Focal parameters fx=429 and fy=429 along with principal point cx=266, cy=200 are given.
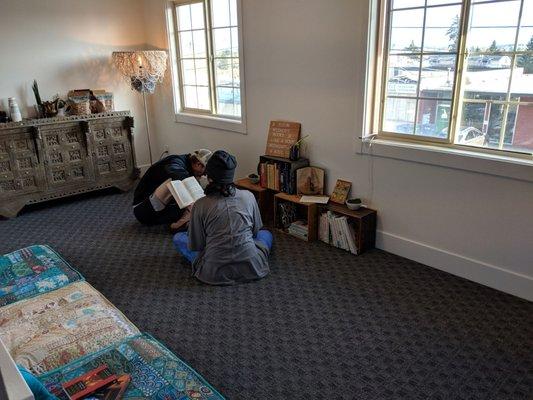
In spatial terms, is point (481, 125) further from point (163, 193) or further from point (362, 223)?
point (163, 193)

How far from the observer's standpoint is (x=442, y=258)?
3.11m

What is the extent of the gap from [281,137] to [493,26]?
6.23ft

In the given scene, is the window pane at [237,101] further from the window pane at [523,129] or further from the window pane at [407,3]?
the window pane at [523,129]

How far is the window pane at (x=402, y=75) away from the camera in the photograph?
308 cm

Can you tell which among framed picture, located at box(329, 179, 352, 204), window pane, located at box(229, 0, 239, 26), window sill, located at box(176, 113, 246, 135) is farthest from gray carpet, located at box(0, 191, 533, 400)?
window pane, located at box(229, 0, 239, 26)

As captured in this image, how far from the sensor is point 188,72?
516cm

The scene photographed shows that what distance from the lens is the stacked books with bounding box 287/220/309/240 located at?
3.67m

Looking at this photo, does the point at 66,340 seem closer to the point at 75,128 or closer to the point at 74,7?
the point at 75,128

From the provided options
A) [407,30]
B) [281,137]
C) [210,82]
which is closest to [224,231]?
[281,137]

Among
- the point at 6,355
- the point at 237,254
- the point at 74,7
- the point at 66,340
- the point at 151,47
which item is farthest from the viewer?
the point at 151,47

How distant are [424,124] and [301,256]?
135 centimetres

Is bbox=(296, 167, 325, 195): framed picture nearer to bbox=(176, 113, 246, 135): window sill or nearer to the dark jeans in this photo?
bbox=(176, 113, 246, 135): window sill

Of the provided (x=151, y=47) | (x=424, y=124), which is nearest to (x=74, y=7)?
(x=151, y=47)

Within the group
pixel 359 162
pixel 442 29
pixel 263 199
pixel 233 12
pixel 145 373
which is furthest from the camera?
pixel 233 12
